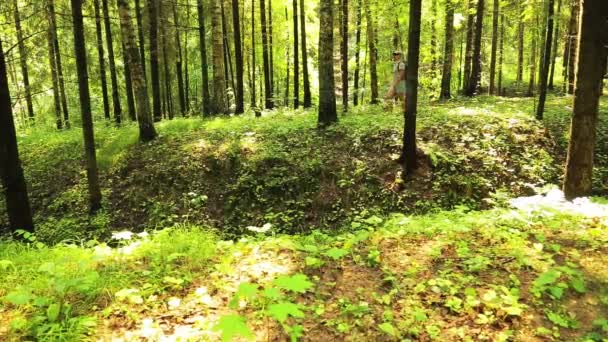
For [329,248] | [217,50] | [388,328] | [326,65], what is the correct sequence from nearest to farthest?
[388,328] < [329,248] < [326,65] < [217,50]

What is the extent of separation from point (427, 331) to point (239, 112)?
50.1 ft

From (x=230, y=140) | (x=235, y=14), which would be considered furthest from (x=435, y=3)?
(x=230, y=140)

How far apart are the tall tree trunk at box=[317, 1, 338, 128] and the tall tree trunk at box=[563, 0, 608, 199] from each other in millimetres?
6632

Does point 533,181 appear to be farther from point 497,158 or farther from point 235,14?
point 235,14

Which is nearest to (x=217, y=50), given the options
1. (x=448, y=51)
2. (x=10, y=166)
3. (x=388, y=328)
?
(x=10, y=166)

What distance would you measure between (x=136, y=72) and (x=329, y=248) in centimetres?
Result: 1038

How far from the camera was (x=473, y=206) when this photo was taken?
29.9 ft

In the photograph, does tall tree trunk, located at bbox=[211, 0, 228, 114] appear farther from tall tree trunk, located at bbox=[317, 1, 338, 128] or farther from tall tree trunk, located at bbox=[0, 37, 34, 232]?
tall tree trunk, located at bbox=[0, 37, 34, 232]

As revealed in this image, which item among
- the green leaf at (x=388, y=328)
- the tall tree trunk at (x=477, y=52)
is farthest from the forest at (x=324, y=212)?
the tall tree trunk at (x=477, y=52)

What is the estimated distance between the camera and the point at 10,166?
282 inches

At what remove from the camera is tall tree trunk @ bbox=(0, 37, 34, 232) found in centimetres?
701

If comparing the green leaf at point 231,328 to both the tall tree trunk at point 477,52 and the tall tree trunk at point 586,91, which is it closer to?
the tall tree trunk at point 586,91

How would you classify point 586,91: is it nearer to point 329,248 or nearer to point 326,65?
point 329,248

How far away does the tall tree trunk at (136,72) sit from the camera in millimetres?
12711
